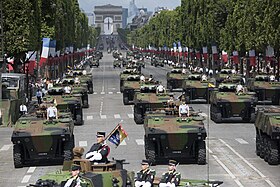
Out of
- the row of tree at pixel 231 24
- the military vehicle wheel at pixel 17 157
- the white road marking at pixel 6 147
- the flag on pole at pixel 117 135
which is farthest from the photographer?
the row of tree at pixel 231 24

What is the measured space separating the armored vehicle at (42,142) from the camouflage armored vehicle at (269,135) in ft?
22.1

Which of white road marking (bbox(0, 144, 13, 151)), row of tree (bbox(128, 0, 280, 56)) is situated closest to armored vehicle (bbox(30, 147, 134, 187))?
white road marking (bbox(0, 144, 13, 151))

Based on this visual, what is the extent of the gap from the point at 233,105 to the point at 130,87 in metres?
14.9

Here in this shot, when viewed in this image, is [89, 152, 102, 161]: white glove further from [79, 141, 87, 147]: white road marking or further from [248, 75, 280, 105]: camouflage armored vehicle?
[248, 75, 280, 105]: camouflage armored vehicle

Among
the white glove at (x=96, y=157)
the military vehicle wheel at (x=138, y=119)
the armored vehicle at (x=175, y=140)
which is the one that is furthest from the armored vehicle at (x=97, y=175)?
the military vehicle wheel at (x=138, y=119)

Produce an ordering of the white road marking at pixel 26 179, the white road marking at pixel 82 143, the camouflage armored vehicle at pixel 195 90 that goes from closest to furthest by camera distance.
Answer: the white road marking at pixel 26 179 < the white road marking at pixel 82 143 < the camouflage armored vehicle at pixel 195 90

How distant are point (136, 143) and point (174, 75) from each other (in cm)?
3363

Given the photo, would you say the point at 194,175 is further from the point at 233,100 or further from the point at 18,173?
the point at 233,100

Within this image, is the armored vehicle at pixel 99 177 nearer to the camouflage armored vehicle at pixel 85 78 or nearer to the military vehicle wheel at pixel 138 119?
the military vehicle wheel at pixel 138 119

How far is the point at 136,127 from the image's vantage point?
148ft

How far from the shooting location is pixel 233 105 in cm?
4494

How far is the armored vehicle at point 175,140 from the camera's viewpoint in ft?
99.4

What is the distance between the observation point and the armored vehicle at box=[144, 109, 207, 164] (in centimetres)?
3030

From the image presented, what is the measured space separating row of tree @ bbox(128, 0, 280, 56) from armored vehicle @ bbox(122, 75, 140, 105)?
47.5 ft
